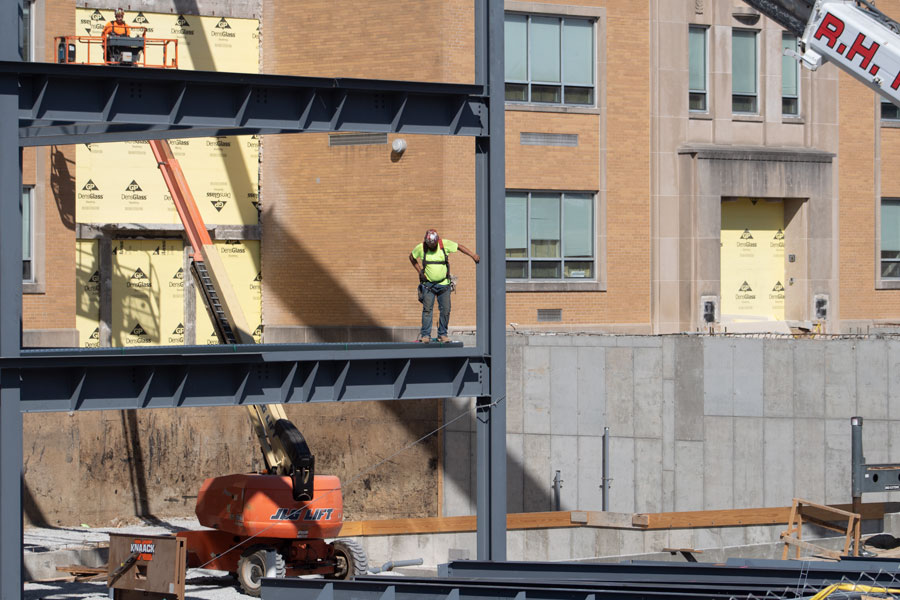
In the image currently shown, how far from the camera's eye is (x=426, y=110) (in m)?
16.5

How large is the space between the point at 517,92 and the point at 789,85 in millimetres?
7416

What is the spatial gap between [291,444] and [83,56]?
1204 centimetres

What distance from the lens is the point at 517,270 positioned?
87.2 ft

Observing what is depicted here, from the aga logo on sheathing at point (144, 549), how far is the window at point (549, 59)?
13.9 meters

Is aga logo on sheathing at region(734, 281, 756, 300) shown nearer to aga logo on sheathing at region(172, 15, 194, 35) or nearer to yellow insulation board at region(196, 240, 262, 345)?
yellow insulation board at region(196, 240, 262, 345)

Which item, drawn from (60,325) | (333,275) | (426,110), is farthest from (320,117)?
(60,325)

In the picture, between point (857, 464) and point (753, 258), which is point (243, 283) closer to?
point (753, 258)

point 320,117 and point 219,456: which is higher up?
point 320,117

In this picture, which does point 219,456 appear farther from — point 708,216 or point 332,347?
point 708,216

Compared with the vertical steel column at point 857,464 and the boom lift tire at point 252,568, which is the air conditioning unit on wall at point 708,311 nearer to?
the vertical steel column at point 857,464

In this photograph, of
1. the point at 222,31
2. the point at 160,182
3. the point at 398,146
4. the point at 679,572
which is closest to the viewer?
the point at 679,572

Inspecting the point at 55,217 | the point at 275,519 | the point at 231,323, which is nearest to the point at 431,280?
the point at 275,519

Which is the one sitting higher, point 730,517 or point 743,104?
point 743,104

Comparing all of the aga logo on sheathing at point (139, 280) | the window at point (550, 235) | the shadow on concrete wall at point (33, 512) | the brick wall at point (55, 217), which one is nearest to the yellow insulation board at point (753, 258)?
the window at point (550, 235)
